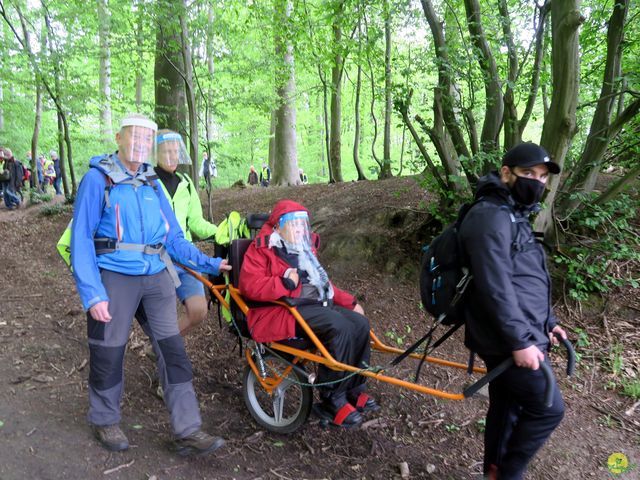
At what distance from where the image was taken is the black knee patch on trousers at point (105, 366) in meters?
2.97

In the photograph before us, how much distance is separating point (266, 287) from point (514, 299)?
65.5 inches

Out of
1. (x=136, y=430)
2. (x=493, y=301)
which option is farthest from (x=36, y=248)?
(x=493, y=301)

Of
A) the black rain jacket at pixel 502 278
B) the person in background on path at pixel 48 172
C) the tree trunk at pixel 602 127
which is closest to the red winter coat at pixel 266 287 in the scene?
the black rain jacket at pixel 502 278

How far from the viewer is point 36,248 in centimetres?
922

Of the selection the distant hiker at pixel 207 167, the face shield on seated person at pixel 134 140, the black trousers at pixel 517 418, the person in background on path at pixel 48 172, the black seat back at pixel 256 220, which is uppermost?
the person in background on path at pixel 48 172

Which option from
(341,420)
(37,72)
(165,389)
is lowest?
(341,420)

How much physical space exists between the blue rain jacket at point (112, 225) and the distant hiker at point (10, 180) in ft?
42.6

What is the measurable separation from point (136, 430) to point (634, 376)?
4311 mm

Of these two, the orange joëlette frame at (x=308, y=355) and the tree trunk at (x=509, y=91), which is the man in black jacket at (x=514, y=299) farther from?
the tree trunk at (x=509, y=91)

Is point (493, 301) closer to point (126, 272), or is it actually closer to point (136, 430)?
point (126, 272)

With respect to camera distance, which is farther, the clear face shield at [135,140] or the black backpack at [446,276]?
the clear face shield at [135,140]

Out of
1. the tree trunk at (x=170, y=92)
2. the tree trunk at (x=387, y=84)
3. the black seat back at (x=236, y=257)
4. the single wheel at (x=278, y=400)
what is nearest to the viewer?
the single wheel at (x=278, y=400)

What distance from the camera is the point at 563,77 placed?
4.39 metres

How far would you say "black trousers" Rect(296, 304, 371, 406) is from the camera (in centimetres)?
317
